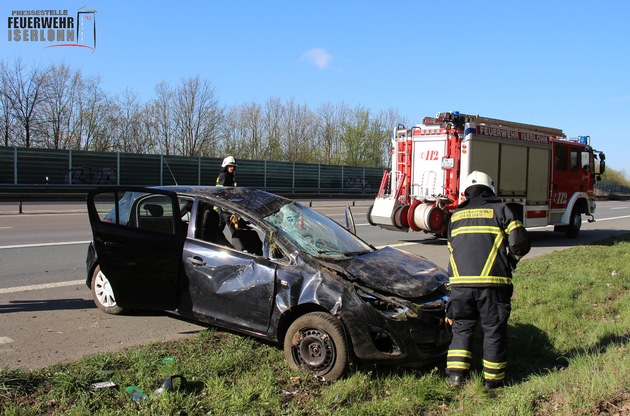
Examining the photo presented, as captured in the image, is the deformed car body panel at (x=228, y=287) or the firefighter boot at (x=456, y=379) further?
the deformed car body panel at (x=228, y=287)

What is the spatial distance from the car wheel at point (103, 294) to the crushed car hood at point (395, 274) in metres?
2.82

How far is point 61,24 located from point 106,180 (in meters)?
10.3

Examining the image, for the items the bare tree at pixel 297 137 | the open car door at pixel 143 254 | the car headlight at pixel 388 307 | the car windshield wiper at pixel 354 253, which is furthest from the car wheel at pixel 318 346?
the bare tree at pixel 297 137

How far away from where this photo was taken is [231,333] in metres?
5.12

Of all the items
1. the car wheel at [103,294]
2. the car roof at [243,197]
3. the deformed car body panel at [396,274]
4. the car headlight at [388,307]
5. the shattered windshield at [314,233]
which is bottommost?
the car wheel at [103,294]

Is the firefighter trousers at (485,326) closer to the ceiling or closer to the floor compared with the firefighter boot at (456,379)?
closer to the ceiling

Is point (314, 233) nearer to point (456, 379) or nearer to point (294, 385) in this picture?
point (294, 385)

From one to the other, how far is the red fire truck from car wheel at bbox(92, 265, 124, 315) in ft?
26.0

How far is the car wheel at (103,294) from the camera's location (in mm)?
5793

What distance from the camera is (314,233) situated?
509cm

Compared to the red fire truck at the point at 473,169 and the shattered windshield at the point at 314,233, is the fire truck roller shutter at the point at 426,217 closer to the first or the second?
the red fire truck at the point at 473,169

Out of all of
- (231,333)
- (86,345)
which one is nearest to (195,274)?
(231,333)

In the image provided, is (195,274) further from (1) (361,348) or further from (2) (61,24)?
(2) (61,24)

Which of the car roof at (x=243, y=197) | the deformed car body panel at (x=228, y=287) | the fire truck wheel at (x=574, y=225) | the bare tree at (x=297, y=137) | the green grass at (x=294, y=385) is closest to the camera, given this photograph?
the green grass at (x=294, y=385)
